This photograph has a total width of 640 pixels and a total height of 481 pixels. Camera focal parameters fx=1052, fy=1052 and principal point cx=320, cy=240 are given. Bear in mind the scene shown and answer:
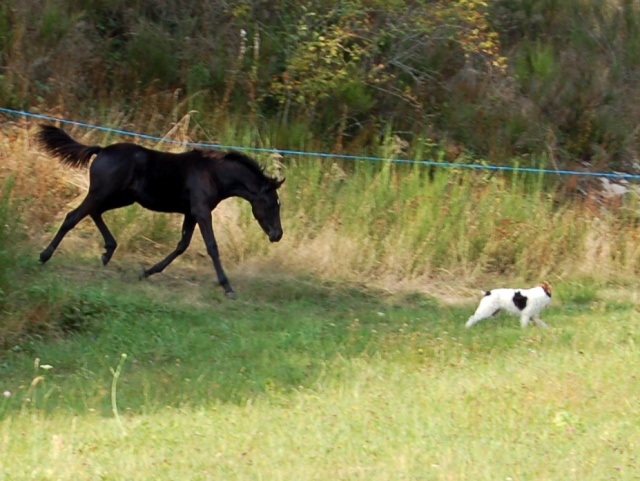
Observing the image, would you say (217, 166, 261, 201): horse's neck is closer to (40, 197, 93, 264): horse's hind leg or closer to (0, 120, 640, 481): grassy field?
(0, 120, 640, 481): grassy field

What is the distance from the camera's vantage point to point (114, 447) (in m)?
6.51

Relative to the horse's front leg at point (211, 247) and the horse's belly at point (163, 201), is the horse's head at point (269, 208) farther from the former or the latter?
the horse's belly at point (163, 201)

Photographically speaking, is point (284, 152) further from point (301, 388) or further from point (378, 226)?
point (301, 388)

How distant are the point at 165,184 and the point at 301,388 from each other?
4638mm

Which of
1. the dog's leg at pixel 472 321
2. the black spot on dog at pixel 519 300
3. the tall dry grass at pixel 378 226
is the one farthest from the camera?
the tall dry grass at pixel 378 226

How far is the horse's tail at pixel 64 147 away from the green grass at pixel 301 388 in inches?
51.2

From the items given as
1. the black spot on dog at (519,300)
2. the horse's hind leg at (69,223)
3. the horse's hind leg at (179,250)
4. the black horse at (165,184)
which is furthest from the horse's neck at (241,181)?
the black spot on dog at (519,300)

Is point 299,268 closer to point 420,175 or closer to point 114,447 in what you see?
point 420,175

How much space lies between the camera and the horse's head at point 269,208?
12.3 meters

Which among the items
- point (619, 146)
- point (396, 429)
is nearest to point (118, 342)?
point (396, 429)

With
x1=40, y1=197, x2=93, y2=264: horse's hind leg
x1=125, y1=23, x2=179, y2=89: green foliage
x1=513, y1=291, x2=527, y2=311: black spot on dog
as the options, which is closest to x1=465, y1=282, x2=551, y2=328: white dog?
x1=513, y1=291, x2=527, y2=311: black spot on dog

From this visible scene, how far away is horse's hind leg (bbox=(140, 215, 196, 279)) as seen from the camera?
12.3 meters

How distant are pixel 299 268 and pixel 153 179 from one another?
231 cm

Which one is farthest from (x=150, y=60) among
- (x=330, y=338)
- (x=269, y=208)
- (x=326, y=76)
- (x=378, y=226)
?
(x=330, y=338)
